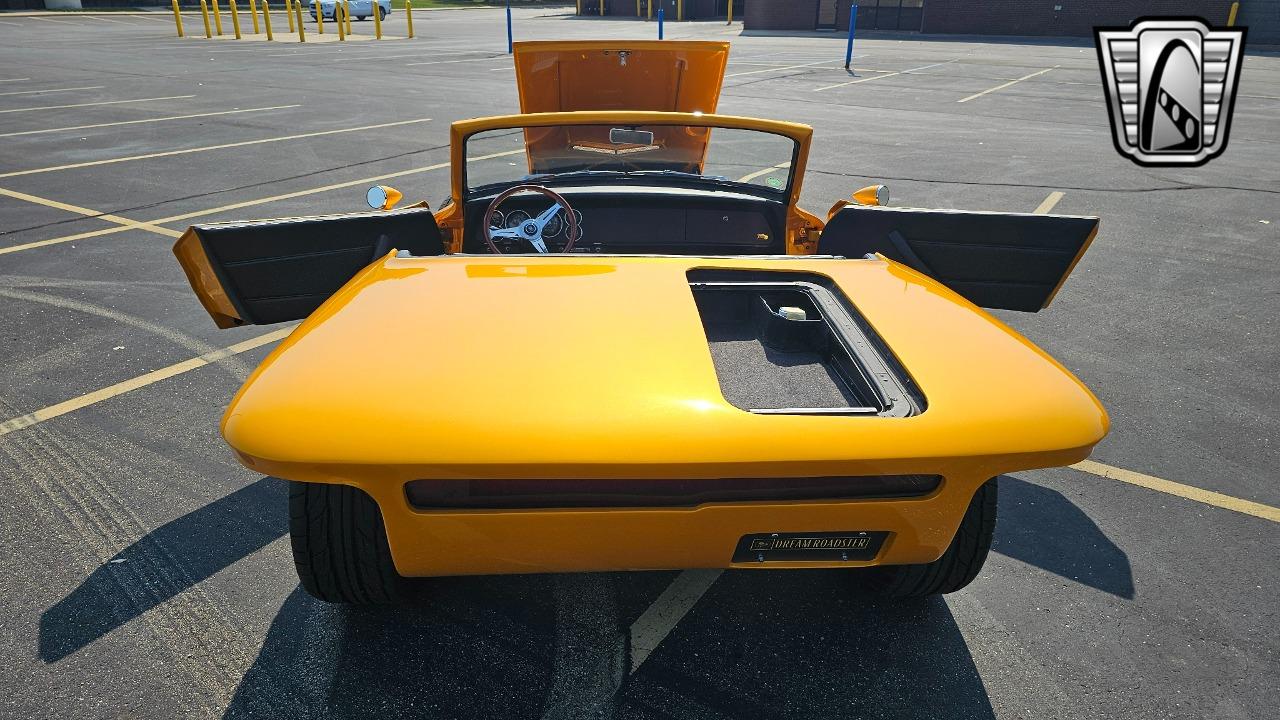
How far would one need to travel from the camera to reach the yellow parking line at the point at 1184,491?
9.95ft

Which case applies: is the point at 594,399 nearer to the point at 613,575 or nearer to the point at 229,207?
the point at 613,575

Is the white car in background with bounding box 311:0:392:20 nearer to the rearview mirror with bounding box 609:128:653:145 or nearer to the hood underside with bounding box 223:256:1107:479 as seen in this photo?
the rearview mirror with bounding box 609:128:653:145

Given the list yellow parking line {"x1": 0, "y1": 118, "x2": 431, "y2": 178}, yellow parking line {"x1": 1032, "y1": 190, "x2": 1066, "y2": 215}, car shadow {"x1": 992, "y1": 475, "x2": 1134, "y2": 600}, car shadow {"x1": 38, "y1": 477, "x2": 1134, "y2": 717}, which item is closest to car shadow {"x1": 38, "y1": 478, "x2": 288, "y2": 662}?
car shadow {"x1": 38, "y1": 477, "x2": 1134, "y2": 717}

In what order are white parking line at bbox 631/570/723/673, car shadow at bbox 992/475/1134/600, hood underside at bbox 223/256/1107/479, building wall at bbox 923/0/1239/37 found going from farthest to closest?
1. building wall at bbox 923/0/1239/37
2. car shadow at bbox 992/475/1134/600
3. white parking line at bbox 631/570/723/673
4. hood underside at bbox 223/256/1107/479

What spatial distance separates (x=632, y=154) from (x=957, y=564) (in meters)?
2.26

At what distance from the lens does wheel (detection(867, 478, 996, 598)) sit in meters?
2.20

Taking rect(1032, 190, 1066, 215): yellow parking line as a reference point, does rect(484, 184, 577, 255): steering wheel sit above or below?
above

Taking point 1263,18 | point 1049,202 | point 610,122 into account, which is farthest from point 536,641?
point 1263,18

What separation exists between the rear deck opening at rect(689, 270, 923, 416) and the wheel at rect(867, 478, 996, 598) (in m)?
0.45

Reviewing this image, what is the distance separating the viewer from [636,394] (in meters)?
1.85

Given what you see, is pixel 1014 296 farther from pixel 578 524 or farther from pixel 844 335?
pixel 578 524

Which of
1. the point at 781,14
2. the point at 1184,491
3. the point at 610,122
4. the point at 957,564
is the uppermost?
the point at 781,14

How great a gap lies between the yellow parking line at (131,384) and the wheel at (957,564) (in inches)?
139

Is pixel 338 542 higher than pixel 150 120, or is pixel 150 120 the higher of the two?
pixel 150 120
